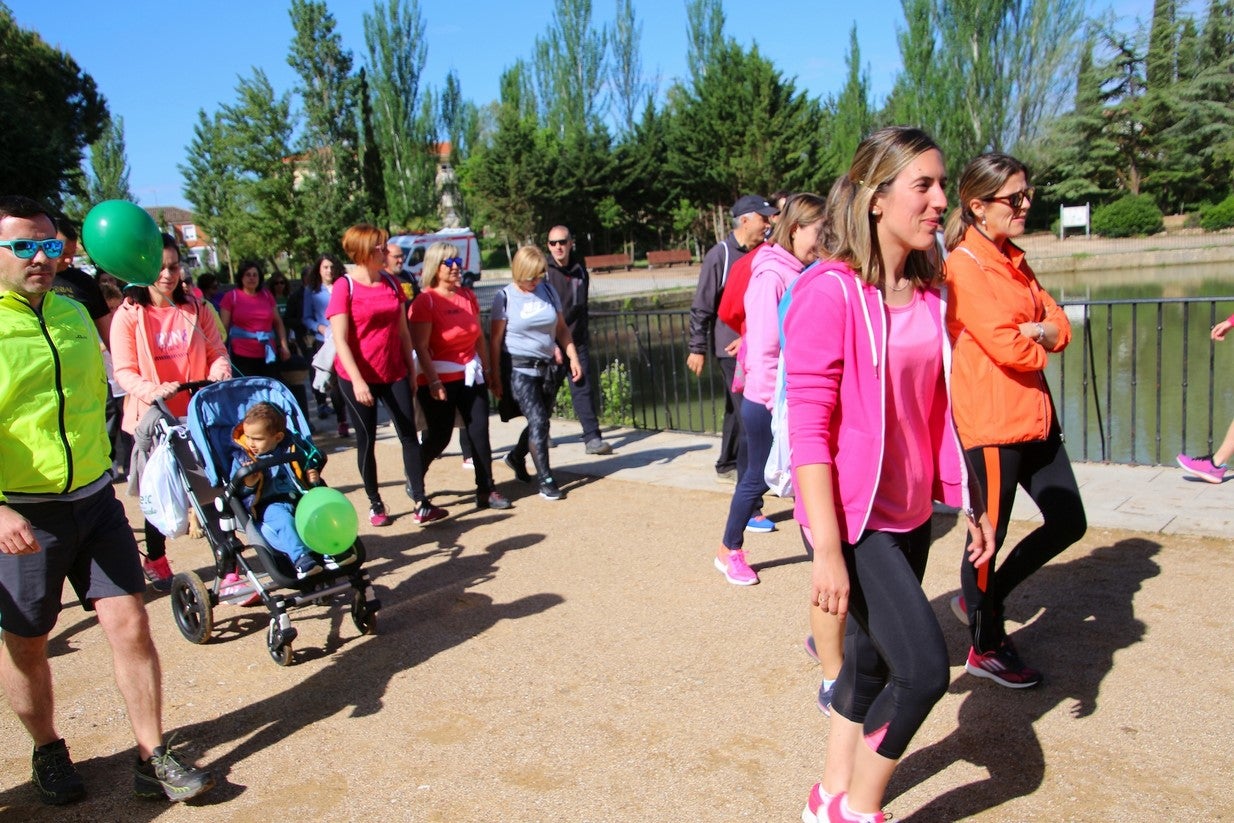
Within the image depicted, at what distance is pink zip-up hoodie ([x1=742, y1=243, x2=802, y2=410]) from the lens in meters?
4.70

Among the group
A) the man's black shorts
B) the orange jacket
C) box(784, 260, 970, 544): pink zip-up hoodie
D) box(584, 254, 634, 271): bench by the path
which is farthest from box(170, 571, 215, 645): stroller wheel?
box(584, 254, 634, 271): bench by the path

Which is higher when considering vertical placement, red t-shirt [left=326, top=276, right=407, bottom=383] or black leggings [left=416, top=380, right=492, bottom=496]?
red t-shirt [left=326, top=276, right=407, bottom=383]

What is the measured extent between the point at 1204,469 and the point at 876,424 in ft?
15.2

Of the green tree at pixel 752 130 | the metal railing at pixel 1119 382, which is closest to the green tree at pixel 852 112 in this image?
the green tree at pixel 752 130

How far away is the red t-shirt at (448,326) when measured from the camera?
683 cm

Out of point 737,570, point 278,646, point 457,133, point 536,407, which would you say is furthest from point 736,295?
point 457,133

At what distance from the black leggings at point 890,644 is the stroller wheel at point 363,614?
8.70ft

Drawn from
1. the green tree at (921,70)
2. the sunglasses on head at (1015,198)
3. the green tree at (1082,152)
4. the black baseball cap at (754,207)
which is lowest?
the sunglasses on head at (1015,198)

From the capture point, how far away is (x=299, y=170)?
3809cm

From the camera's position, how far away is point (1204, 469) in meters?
6.02

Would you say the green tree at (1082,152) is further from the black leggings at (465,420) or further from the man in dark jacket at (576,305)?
the black leggings at (465,420)

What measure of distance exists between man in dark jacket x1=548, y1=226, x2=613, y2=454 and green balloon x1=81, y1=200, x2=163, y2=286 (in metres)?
4.24

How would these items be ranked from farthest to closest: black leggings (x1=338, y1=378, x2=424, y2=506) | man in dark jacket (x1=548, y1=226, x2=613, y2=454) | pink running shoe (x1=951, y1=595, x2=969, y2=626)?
1. man in dark jacket (x1=548, y1=226, x2=613, y2=454)
2. black leggings (x1=338, y1=378, x2=424, y2=506)
3. pink running shoe (x1=951, y1=595, x2=969, y2=626)

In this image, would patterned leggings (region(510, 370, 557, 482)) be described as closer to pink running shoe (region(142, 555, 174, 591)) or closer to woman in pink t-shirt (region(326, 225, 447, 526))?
woman in pink t-shirt (region(326, 225, 447, 526))
